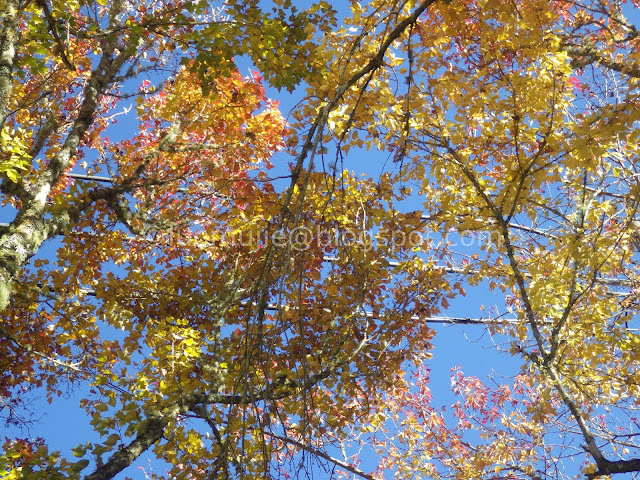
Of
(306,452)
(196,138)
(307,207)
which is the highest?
(196,138)

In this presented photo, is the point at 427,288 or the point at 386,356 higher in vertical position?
the point at 427,288

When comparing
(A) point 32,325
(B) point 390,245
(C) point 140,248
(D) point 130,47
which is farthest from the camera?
(C) point 140,248

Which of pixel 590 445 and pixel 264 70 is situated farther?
pixel 264 70

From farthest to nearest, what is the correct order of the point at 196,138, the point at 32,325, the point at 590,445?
the point at 196,138 → the point at 32,325 → the point at 590,445

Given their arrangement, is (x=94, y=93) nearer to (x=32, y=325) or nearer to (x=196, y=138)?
(x=196, y=138)

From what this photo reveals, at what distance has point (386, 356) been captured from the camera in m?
5.07

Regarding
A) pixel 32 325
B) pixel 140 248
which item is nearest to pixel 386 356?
pixel 140 248

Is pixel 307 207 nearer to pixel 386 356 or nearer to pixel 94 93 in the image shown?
pixel 386 356

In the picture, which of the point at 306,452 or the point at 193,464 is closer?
the point at 306,452

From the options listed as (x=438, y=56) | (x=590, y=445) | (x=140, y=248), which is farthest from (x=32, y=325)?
(x=590, y=445)

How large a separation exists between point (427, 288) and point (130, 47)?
11.4ft

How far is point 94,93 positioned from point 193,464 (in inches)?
147

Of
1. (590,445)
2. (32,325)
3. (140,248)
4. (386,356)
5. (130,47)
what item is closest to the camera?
(590,445)

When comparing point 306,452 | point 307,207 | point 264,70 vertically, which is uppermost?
point 264,70
